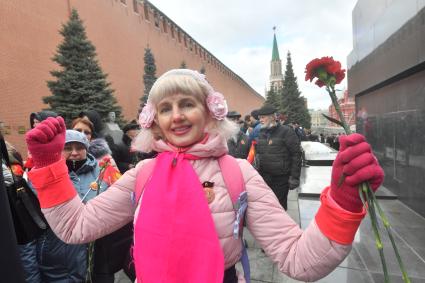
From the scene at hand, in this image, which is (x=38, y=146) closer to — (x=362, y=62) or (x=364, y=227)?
(x=364, y=227)

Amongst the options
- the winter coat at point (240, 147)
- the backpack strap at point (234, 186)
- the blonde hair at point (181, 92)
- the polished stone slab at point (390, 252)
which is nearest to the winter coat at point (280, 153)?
the winter coat at point (240, 147)

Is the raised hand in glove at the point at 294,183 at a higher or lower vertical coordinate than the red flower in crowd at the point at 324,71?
lower

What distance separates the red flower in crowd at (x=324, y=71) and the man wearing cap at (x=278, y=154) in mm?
3018

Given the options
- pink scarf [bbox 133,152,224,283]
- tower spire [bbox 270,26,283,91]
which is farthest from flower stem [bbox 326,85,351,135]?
tower spire [bbox 270,26,283,91]

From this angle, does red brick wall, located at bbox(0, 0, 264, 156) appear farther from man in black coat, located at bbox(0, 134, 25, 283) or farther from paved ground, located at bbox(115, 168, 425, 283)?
man in black coat, located at bbox(0, 134, 25, 283)

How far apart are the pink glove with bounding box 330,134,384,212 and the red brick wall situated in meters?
12.4

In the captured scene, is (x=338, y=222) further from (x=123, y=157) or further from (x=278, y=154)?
(x=123, y=157)

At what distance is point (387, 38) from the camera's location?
5.97 m

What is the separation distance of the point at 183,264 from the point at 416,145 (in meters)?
5.20

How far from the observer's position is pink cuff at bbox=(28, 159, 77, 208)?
3.86ft

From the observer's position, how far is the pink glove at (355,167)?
2.58 feet

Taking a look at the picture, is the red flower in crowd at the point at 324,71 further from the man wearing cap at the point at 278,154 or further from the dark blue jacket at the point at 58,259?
the man wearing cap at the point at 278,154

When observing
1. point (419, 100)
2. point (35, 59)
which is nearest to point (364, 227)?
point (419, 100)

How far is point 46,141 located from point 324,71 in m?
1.06
